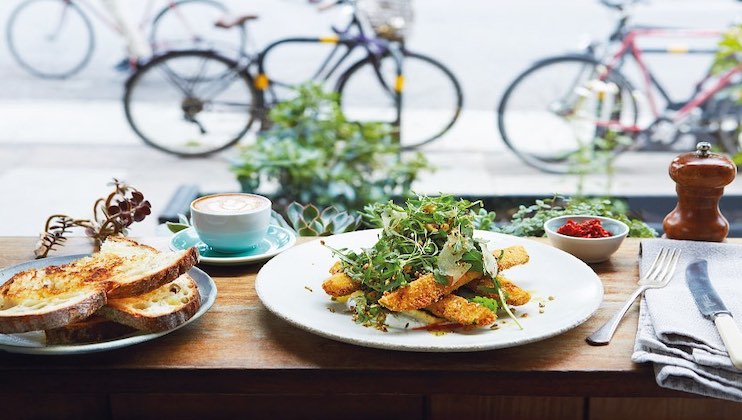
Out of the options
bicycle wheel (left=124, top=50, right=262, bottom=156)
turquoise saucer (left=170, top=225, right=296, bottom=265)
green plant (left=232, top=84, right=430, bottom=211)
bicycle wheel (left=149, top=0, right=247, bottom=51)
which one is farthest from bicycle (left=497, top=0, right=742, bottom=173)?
turquoise saucer (left=170, top=225, right=296, bottom=265)

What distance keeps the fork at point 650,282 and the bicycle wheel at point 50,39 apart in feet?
16.7

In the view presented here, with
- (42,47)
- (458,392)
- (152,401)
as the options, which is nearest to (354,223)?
(152,401)

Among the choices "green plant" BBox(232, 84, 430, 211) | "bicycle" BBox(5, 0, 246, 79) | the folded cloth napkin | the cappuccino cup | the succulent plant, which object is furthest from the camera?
"bicycle" BBox(5, 0, 246, 79)

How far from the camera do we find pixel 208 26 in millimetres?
5723

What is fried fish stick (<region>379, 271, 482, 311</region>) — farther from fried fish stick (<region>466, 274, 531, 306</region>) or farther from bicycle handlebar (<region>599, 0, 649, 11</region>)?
bicycle handlebar (<region>599, 0, 649, 11</region>)

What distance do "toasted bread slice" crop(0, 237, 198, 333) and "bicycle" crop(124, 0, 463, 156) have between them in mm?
2440

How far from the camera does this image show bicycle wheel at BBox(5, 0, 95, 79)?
5.61 meters

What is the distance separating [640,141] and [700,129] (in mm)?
286

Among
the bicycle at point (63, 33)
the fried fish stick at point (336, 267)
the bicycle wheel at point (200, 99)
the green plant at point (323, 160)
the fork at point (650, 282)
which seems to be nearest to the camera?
the fork at point (650, 282)

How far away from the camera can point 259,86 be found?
12.7ft

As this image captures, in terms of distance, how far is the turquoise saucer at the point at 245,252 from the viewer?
1.27 metres

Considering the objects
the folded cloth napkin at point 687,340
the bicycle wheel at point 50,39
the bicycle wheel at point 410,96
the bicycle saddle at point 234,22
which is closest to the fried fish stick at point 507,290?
the folded cloth napkin at point 687,340

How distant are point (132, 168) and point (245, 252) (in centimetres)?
300

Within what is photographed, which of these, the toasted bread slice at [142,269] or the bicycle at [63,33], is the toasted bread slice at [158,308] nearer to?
the toasted bread slice at [142,269]
